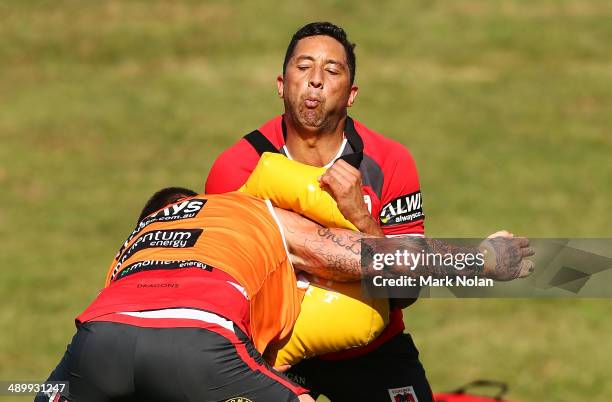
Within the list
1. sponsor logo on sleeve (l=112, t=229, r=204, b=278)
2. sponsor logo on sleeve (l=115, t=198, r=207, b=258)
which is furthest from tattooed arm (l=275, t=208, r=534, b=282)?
sponsor logo on sleeve (l=112, t=229, r=204, b=278)

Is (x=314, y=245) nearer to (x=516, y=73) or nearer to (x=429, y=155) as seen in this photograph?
(x=429, y=155)

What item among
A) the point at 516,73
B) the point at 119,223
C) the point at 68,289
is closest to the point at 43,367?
the point at 68,289

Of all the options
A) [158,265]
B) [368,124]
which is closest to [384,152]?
[158,265]

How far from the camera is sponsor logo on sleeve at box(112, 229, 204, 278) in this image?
5.24 metres

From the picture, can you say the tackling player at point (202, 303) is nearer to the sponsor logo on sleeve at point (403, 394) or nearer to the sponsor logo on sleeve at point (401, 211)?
the sponsor logo on sleeve at point (401, 211)

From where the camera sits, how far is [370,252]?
5621 millimetres

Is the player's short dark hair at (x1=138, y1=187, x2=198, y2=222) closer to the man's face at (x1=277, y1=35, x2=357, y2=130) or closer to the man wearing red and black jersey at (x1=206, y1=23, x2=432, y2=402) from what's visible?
the man wearing red and black jersey at (x1=206, y1=23, x2=432, y2=402)

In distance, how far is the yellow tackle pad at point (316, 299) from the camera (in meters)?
5.69

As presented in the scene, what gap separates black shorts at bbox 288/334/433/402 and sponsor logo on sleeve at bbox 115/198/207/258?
1453mm

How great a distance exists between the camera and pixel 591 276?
641 centimetres

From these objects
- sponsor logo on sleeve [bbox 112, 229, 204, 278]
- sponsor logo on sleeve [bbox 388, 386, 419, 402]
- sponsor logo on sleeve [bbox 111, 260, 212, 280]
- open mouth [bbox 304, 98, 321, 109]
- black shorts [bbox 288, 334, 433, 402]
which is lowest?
sponsor logo on sleeve [bbox 388, 386, 419, 402]

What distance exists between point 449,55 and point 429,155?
405 cm

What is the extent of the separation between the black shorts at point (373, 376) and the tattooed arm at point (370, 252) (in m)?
0.97

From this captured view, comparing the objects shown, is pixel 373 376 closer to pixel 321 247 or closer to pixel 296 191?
pixel 321 247
